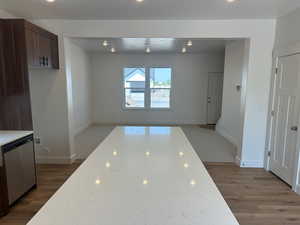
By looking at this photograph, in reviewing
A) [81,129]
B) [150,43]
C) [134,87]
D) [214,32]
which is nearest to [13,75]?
[214,32]

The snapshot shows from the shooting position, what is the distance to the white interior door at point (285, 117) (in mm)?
3029

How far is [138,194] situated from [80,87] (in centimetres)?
590

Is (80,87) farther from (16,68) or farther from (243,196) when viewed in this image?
(243,196)

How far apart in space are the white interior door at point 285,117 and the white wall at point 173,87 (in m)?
4.11

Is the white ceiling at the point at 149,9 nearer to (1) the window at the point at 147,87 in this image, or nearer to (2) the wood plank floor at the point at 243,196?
(2) the wood plank floor at the point at 243,196

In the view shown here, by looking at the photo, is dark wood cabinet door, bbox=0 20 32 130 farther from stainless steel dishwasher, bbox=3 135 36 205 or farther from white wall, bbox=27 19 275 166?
white wall, bbox=27 19 275 166

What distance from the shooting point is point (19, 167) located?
256cm

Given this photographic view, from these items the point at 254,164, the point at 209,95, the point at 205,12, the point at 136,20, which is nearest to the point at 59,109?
the point at 136,20

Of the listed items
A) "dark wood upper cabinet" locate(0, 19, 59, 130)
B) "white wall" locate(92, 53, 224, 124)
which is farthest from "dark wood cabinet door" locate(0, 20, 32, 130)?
"white wall" locate(92, 53, 224, 124)

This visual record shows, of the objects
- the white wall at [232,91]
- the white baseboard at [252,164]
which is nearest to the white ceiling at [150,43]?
the white wall at [232,91]

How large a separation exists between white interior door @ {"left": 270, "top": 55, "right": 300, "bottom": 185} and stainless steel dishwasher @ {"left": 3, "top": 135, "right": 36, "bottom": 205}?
377cm

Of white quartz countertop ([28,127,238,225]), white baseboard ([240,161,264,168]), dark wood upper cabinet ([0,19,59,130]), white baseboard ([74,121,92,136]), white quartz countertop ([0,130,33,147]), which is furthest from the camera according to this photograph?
white baseboard ([74,121,92,136])

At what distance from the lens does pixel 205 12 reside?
3.16 m

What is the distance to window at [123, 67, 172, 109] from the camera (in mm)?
7637
